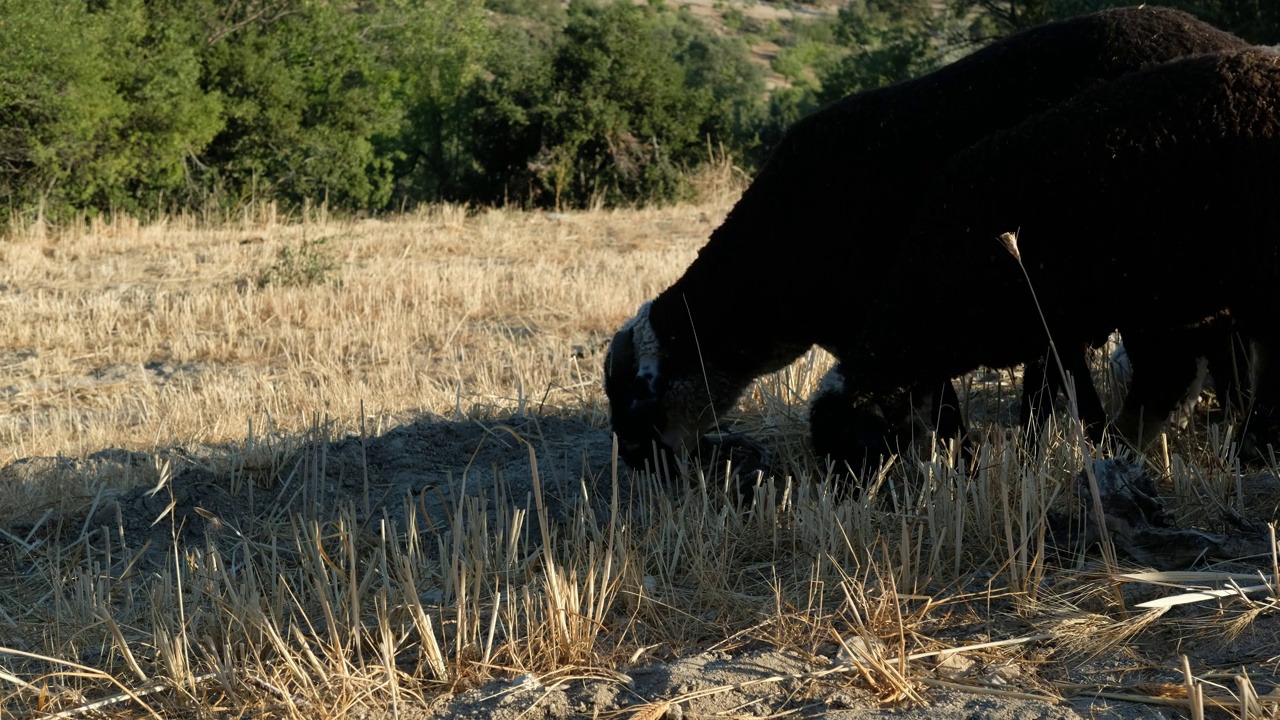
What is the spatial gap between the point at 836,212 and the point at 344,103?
71.4ft

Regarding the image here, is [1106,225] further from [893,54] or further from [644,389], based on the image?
[893,54]

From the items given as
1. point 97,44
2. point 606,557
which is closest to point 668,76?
point 97,44

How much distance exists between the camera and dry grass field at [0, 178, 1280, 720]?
3.40 metres

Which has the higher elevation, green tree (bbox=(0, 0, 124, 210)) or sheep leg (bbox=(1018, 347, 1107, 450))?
green tree (bbox=(0, 0, 124, 210))

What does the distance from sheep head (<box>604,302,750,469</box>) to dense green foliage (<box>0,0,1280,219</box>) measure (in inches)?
564

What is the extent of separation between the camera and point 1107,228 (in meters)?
4.49

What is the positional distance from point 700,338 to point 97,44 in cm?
1715

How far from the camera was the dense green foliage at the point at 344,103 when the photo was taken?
67.5 feet

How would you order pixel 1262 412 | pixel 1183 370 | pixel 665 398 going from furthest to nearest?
1. pixel 665 398
2. pixel 1183 370
3. pixel 1262 412

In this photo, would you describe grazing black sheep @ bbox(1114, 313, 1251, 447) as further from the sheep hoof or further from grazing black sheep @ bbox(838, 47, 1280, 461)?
the sheep hoof

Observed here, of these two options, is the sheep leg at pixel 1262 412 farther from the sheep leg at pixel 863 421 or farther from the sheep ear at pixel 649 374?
the sheep ear at pixel 649 374

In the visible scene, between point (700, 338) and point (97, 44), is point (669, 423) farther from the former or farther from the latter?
point (97, 44)

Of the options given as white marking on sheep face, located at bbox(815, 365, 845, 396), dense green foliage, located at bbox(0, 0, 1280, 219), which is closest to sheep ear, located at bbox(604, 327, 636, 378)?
white marking on sheep face, located at bbox(815, 365, 845, 396)

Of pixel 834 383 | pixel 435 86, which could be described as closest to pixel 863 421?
pixel 834 383
